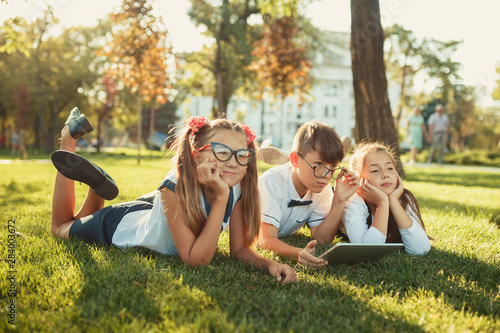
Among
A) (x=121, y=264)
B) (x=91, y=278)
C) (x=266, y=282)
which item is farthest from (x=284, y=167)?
A: (x=91, y=278)

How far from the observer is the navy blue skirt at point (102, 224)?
308cm

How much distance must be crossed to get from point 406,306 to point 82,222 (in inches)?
100.0

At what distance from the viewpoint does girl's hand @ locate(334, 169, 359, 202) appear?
3033 mm

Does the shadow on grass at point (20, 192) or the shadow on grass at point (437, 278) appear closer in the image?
the shadow on grass at point (437, 278)

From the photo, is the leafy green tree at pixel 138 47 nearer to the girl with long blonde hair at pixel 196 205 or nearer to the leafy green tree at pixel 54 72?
the girl with long blonde hair at pixel 196 205

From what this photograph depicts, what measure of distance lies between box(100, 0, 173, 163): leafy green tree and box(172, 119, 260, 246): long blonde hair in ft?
36.1

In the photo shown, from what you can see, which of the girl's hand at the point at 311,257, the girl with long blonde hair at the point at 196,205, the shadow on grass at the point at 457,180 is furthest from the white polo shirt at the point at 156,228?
the shadow on grass at the point at 457,180

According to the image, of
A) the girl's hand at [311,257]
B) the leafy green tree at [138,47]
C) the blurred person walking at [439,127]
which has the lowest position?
the girl's hand at [311,257]

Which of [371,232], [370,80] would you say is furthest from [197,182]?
[370,80]

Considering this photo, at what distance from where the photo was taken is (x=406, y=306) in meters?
1.99

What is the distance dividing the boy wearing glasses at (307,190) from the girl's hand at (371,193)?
102 millimetres

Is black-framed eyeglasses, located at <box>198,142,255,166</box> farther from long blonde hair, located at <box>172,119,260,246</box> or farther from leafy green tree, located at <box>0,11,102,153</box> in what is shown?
leafy green tree, located at <box>0,11,102,153</box>

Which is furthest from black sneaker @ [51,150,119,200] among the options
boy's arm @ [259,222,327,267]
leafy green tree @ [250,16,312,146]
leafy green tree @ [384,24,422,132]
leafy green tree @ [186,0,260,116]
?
leafy green tree @ [384,24,422,132]

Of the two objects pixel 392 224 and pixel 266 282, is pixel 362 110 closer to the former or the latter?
pixel 392 224
